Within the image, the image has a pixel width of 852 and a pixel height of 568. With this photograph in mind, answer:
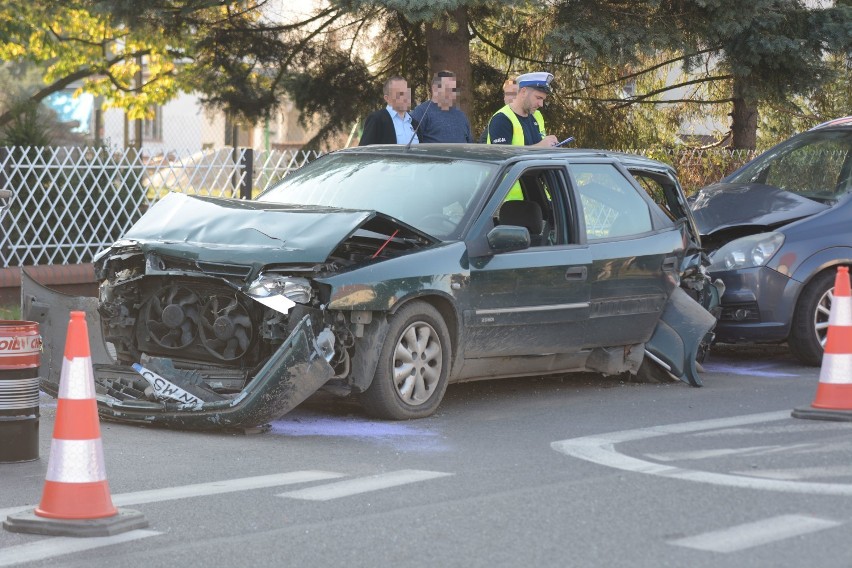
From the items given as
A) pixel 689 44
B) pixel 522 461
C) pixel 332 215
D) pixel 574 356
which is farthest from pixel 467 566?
pixel 689 44

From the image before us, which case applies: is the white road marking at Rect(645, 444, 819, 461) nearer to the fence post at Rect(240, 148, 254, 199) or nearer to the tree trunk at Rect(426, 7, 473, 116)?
the fence post at Rect(240, 148, 254, 199)

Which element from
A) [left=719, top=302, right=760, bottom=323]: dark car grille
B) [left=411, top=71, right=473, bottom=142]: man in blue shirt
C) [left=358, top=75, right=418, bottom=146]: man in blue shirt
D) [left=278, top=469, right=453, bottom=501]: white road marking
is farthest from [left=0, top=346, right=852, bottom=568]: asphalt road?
[left=358, top=75, right=418, bottom=146]: man in blue shirt

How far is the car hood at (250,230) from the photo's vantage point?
25.6 ft

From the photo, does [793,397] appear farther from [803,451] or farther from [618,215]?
[803,451]

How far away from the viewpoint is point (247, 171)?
14.7 metres

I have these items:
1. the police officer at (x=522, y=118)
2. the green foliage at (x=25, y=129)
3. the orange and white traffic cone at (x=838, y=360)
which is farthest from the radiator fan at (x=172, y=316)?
the green foliage at (x=25, y=129)

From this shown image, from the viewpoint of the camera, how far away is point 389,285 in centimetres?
785

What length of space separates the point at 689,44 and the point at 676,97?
4.38 m

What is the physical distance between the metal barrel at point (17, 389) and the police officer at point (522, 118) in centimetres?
513

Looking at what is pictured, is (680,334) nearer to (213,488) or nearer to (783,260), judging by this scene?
(783,260)

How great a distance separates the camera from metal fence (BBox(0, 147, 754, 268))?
13.4m

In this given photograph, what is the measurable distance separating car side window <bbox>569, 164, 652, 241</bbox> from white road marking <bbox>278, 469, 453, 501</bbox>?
3127mm

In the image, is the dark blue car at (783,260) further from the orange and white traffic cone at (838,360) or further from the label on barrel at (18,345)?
the label on barrel at (18,345)

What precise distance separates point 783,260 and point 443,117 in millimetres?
2918
